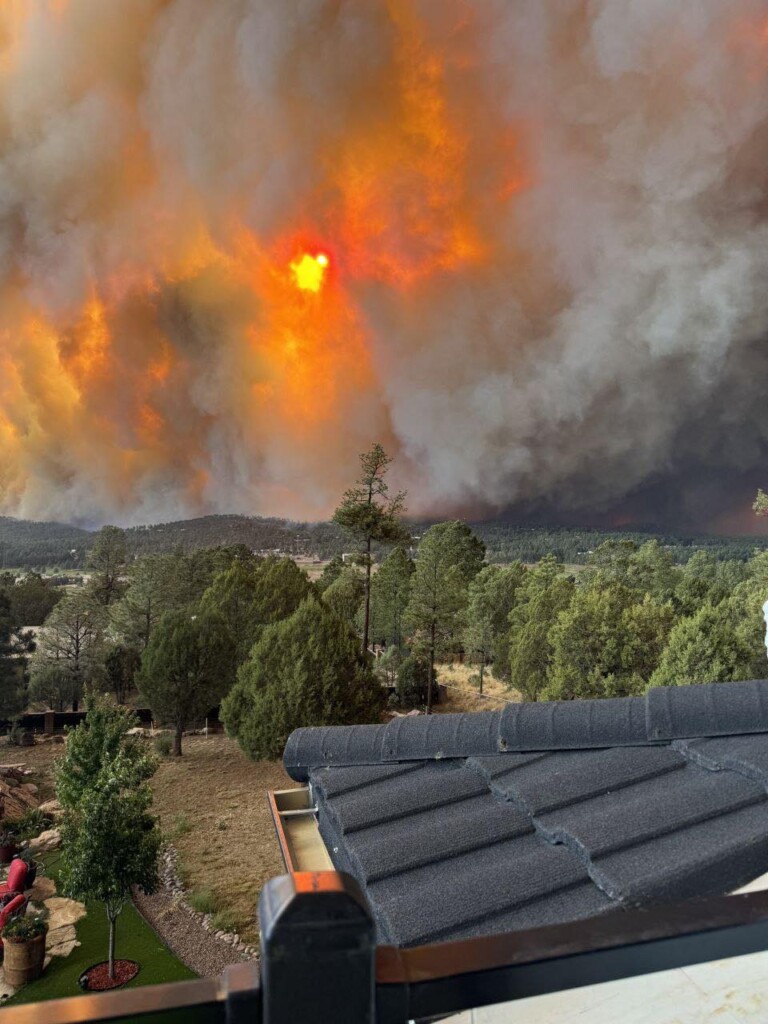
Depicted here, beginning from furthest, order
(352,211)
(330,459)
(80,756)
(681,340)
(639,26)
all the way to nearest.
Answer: (330,459)
(352,211)
(681,340)
(639,26)
(80,756)

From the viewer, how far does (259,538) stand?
2573cm

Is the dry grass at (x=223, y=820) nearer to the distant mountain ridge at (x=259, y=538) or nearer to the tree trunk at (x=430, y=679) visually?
the tree trunk at (x=430, y=679)

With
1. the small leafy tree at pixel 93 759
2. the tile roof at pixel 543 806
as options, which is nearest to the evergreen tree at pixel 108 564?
the small leafy tree at pixel 93 759

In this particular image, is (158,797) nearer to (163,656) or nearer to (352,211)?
(163,656)

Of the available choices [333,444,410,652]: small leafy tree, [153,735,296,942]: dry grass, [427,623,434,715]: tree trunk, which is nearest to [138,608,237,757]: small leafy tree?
[153,735,296,942]: dry grass

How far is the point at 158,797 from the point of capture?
39.9 feet

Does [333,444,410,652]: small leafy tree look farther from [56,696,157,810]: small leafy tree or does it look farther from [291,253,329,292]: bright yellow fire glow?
[56,696,157,810]: small leafy tree

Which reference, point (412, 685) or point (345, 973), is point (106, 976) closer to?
point (345, 973)

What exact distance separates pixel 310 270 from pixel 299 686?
51.3 ft

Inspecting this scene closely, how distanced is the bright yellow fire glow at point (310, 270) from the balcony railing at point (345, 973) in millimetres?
23523

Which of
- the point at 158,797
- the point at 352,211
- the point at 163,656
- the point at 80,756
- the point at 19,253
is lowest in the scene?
the point at 158,797

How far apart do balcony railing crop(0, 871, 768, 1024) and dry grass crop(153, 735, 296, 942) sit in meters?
7.23

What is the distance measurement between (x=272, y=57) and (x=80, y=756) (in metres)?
18.4

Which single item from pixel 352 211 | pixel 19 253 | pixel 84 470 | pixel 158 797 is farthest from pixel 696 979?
pixel 84 470
